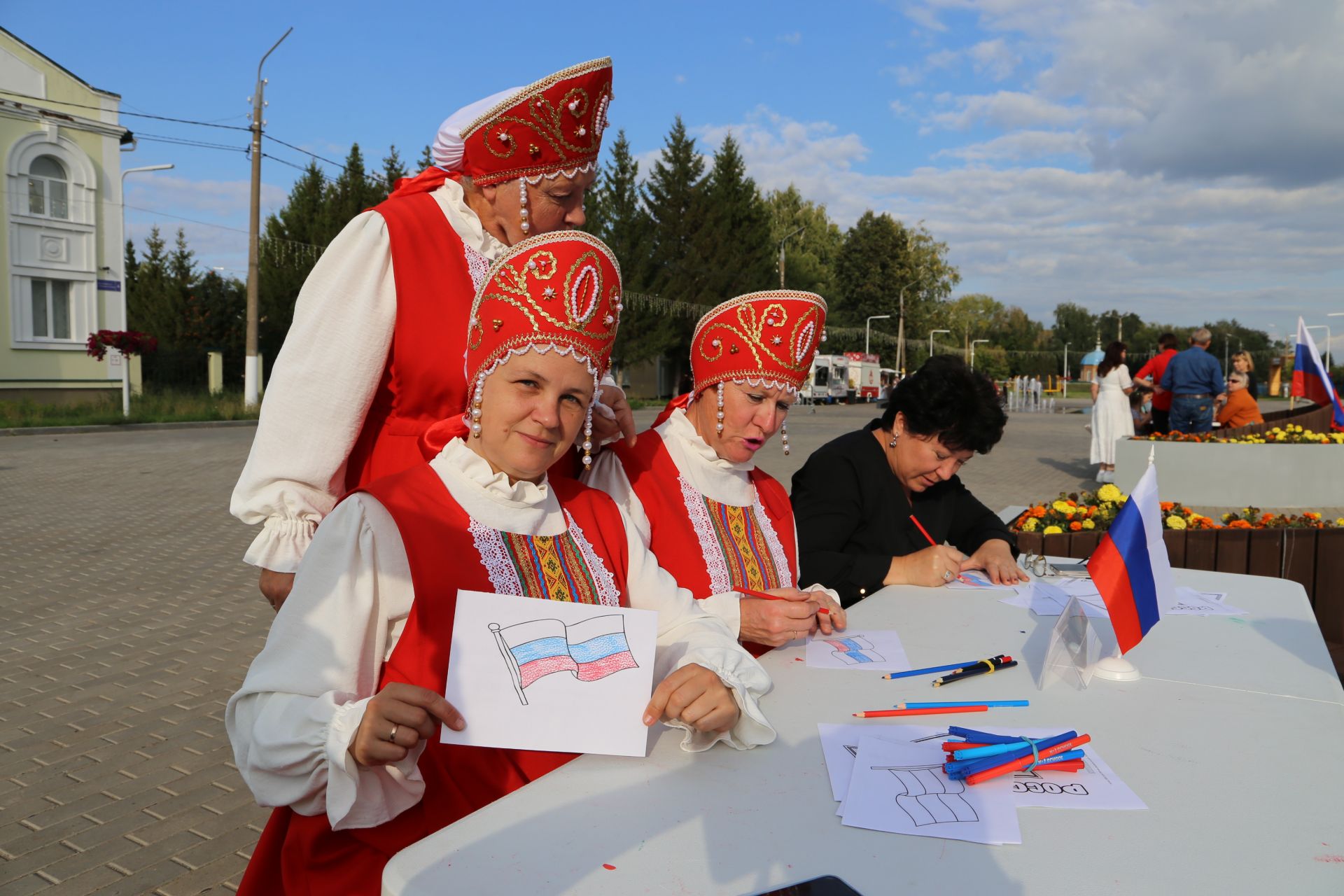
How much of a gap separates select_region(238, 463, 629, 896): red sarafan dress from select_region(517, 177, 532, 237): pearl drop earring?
29.1 inches

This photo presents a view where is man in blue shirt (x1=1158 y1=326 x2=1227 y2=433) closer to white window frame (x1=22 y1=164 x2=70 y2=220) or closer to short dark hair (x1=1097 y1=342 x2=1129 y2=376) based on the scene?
short dark hair (x1=1097 y1=342 x2=1129 y2=376)

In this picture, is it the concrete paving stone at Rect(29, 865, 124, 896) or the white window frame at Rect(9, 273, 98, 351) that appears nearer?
the concrete paving stone at Rect(29, 865, 124, 896)

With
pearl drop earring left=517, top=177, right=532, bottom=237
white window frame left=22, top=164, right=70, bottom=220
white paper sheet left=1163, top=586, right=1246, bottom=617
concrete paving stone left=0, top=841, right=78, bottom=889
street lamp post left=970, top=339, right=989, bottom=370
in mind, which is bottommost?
concrete paving stone left=0, top=841, right=78, bottom=889

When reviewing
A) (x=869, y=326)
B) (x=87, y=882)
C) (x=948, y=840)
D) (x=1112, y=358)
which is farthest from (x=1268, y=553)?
(x=869, y=326)

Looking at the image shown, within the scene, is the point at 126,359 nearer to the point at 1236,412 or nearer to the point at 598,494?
the point at 1236,412

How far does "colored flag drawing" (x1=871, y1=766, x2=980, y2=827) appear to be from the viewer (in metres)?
1.65

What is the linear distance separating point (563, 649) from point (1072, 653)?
4.64ft

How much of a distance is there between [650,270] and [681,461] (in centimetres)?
3976

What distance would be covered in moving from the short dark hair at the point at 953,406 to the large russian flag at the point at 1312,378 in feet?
26.2

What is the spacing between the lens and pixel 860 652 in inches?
104

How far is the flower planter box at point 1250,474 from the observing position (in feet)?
34.5

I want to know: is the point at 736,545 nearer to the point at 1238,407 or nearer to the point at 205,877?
the point at 205,877

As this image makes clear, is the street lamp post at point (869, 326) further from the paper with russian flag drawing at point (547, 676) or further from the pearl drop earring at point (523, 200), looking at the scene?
the paper with russian flag drawing at point (547, 676)

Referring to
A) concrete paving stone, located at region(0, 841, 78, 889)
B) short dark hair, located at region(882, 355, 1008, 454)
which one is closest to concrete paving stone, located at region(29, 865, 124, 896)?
concrete paving stone, located at region(0, 841, 78, 889)
